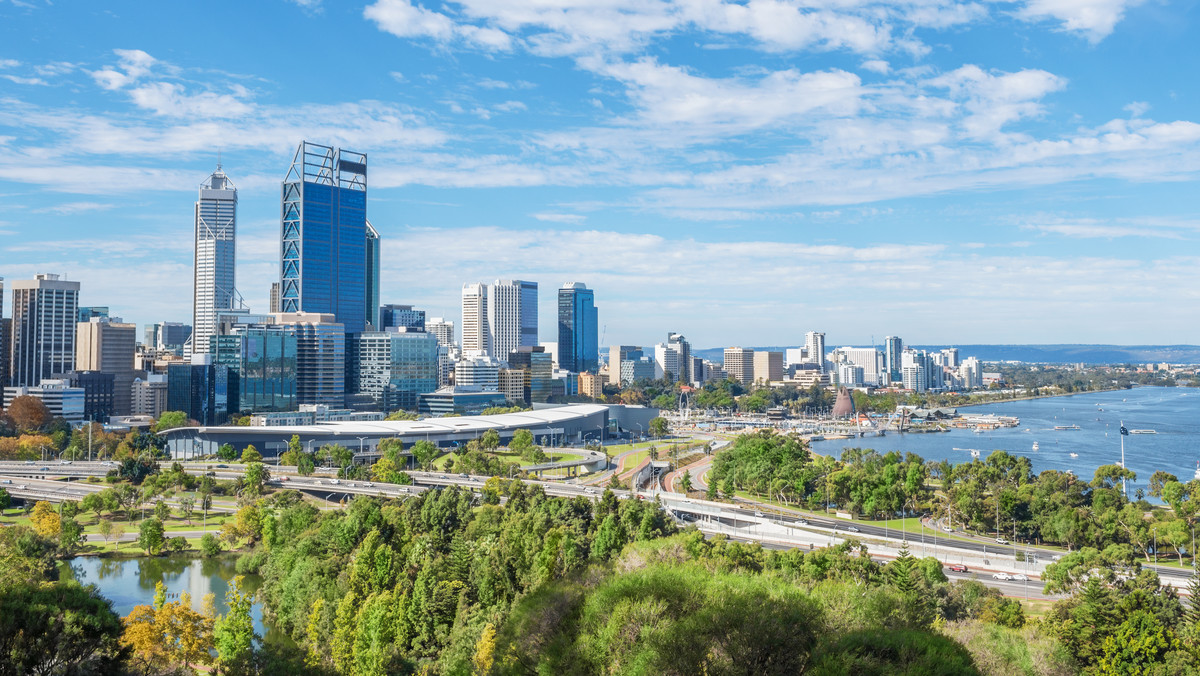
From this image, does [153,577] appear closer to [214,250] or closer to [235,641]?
[235,641]

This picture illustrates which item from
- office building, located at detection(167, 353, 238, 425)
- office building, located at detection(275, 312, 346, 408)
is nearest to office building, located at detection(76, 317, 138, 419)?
office building, located at detection(167, 353, 238, 425)

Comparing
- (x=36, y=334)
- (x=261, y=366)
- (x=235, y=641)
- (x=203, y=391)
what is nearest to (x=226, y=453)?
(x=261, y=366)

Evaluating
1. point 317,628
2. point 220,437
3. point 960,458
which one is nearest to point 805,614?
point 317,628

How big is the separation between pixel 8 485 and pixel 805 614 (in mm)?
31156

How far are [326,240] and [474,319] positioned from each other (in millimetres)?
46461

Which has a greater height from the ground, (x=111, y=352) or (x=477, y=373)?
(x=111, y=352)

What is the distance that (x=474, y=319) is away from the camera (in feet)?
368

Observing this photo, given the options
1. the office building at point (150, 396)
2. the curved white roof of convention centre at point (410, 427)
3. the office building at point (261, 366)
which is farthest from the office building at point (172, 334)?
the curved white roof of convention centre at point (410, 427)

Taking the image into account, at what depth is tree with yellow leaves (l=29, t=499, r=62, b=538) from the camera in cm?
2250

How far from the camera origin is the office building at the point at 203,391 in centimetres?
5209

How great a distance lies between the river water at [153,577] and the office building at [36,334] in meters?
43.5

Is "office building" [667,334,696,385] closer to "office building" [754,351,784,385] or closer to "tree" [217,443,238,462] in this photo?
"office building" [754,351,784,385]

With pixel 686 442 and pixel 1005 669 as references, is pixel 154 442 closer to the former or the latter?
pixel 686 442

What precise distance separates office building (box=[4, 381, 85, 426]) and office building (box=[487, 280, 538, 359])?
66.4 metres
